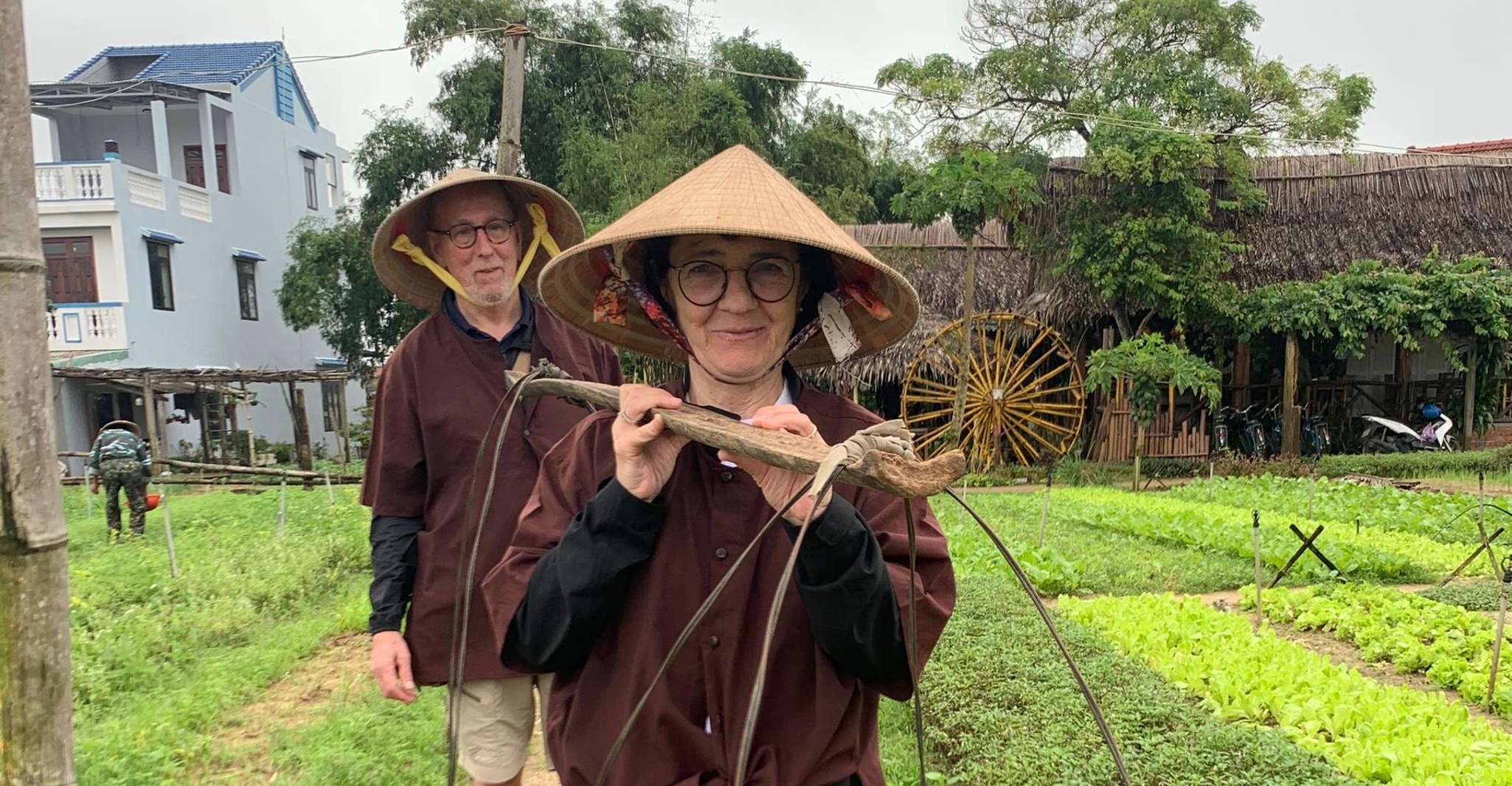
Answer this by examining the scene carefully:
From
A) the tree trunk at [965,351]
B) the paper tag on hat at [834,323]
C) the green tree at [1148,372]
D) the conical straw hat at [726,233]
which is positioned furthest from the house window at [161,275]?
the paper tag on hat at [834,323]

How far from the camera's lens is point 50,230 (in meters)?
14.6

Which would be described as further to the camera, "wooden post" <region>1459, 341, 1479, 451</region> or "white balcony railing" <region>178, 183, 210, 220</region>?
"white balcony railing" <region>178, 183, 210, 220</region>

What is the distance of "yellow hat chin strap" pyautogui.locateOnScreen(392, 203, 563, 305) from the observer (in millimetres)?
2121

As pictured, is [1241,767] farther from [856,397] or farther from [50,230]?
[50,230]

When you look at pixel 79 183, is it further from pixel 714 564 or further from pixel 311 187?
pixel 714 564

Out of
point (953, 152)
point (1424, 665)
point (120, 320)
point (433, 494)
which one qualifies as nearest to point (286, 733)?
point (433, 494)

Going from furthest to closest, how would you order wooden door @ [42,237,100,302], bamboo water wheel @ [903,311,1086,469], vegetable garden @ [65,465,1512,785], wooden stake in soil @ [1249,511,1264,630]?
wooden door @ [42,237,100,302] < bamboo water wheel @ [903,311,1086,469] < wooden stake in soil @ [1249,511,1264,630] < vegetable garden @ [65,465,1512,785]

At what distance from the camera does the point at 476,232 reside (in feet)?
6.97

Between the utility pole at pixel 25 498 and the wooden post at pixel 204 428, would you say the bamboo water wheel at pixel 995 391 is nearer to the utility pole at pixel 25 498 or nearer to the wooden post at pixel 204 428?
the utility pole at pixel 25 498

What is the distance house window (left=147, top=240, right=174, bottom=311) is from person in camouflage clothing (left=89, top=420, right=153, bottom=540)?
7716mm

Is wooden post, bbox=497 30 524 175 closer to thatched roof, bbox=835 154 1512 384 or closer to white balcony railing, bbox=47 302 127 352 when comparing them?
thatched roof, bbox=835 154 1512 384

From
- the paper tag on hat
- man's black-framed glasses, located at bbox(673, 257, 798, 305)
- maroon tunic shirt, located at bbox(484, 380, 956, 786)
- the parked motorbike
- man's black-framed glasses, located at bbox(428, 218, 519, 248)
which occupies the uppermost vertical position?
man's black-framed glasses, located at bbox(428, 218, 519, 248)

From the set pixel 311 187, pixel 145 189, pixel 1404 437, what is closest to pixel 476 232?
pixel 1404 437

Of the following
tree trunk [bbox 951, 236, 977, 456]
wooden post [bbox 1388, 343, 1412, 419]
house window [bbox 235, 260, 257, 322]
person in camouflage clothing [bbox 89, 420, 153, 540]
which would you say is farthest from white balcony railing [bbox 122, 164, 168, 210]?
wooden post [bbox 1388, 343, 1412, 419]
